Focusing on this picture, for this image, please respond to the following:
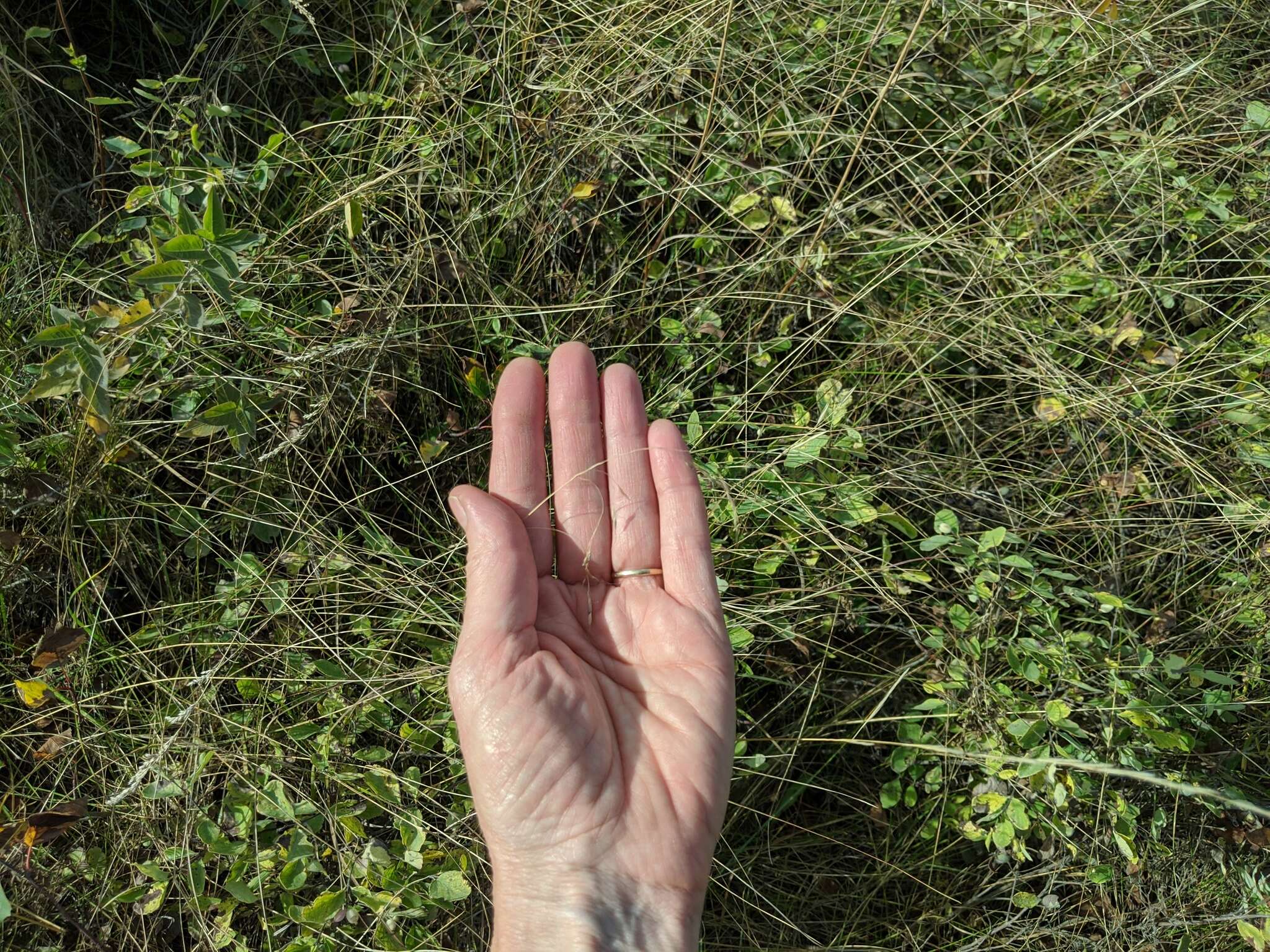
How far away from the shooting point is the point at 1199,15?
115 inches

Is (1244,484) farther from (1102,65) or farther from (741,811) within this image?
(741,811)

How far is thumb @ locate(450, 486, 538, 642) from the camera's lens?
1643 mm

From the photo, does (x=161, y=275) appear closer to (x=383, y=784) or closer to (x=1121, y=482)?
(x=383, y=784)

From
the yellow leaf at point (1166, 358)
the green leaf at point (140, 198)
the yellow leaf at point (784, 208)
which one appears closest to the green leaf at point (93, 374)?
the green leaf at point (140, 198)

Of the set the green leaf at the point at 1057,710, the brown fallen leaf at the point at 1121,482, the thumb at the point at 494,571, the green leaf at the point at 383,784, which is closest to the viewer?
the thumb at the point at 494,571

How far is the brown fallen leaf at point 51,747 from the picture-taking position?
195 centimetres

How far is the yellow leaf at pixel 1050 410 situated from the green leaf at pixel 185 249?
2.15 metres

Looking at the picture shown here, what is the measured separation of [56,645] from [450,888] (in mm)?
1048

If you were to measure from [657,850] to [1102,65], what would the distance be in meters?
2.75

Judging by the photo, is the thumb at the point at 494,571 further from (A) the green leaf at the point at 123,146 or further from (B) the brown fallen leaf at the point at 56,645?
(A) the green leaf at the point at 123,146

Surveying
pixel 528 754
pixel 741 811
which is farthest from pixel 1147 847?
pixel 528 754

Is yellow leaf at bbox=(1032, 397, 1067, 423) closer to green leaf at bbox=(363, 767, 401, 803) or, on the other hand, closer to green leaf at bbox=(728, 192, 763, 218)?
green leaf at bbox=(728, 192, 763, 218)

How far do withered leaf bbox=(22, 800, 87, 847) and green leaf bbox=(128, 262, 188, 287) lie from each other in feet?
3.59

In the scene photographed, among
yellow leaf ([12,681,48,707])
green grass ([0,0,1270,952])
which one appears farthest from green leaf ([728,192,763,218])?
yellow leaf ([12,681,48,707])
